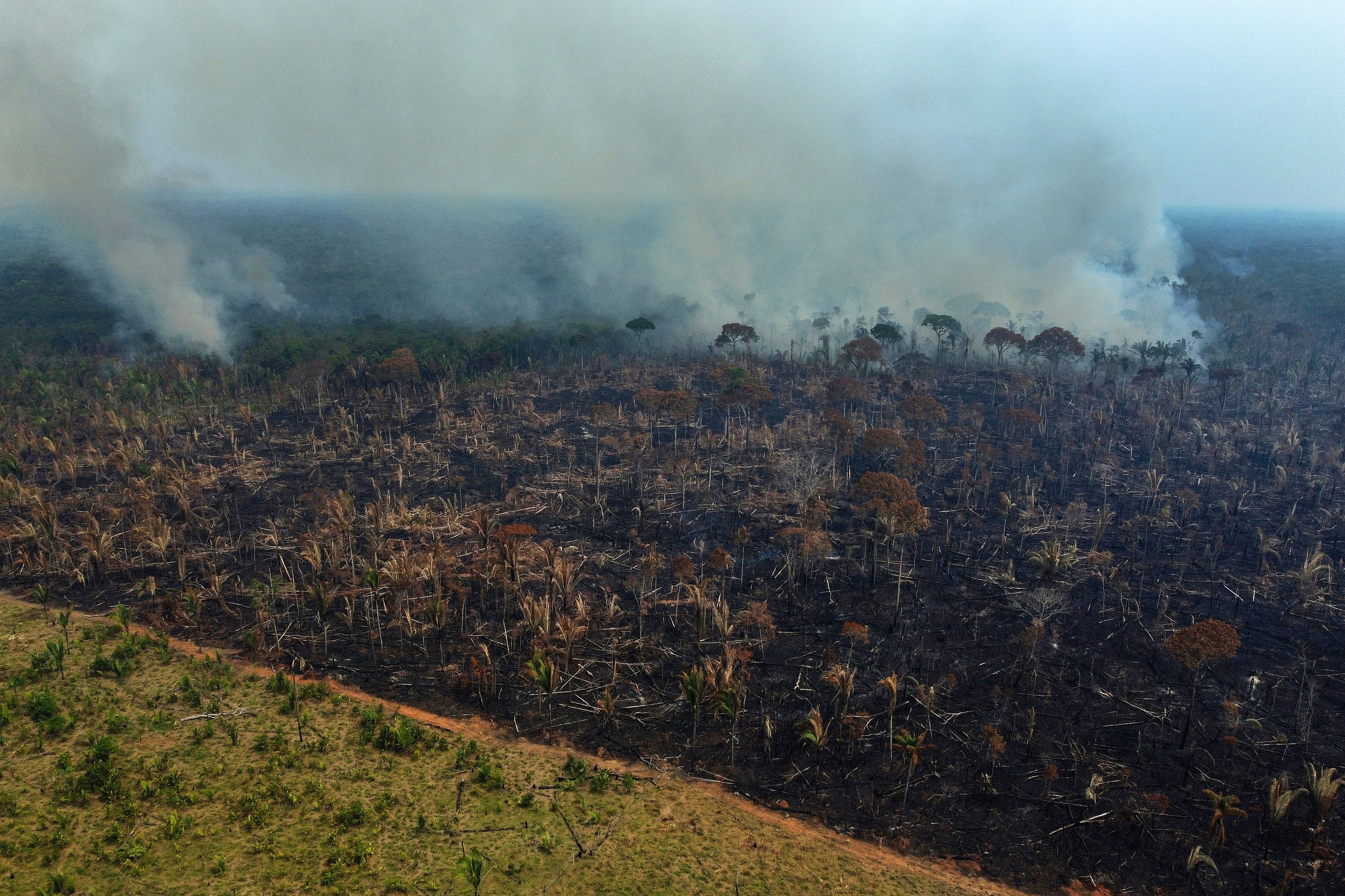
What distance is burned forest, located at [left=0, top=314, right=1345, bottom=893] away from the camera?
755 inches

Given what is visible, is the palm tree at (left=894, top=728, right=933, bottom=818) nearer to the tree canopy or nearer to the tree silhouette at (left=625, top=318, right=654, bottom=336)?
the tree canopy

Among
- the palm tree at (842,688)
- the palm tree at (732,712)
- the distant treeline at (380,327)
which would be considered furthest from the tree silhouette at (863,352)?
the palm tree at (732,712)

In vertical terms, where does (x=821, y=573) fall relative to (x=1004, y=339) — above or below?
below

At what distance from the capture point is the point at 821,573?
97.0ft

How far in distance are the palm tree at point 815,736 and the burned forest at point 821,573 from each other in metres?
0.08

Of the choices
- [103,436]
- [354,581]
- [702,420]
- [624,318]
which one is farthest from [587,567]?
[624,318]

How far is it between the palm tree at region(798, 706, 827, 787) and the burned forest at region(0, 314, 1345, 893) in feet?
0.26

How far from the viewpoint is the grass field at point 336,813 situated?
1606cm

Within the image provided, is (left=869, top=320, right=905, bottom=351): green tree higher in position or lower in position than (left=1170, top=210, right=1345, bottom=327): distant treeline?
lower

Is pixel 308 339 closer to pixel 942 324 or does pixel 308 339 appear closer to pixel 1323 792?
pixel 942 324

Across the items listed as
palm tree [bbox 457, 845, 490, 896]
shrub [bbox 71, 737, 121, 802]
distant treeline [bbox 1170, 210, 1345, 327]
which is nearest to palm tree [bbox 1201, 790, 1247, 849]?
palm tree [bbox 457, 845, 490, 896]

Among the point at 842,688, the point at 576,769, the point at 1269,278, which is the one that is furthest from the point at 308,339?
the point at 1269,278

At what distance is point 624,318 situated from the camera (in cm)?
7556

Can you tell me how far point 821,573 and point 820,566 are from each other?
0.53 m
